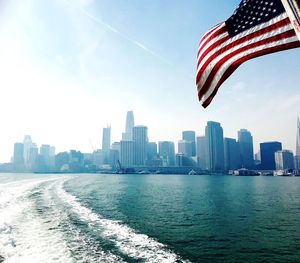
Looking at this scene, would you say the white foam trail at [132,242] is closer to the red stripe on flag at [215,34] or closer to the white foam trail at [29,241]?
the white foam trail at [29,241]

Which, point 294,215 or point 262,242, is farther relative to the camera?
point 294,215

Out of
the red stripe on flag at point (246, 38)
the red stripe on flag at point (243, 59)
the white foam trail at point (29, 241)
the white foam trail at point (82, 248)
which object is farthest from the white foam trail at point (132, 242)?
the red stripe on flag at point (246, 38)

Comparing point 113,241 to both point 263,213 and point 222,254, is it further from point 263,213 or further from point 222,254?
point 263,213

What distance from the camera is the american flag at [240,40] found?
612 centimetres

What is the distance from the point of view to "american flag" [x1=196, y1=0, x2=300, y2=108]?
20.1ft

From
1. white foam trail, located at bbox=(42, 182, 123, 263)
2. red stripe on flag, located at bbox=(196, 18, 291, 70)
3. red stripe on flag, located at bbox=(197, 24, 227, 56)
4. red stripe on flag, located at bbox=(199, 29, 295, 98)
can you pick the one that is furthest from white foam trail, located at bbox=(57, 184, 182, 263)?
red stripe on flag, located at bbox=(197, 24, 227, 56)

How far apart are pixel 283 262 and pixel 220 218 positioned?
17.3 meters

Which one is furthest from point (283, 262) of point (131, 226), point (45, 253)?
point (45, 253)

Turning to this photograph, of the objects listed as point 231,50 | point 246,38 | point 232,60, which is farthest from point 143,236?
point 246,38

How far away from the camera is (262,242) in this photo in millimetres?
24984

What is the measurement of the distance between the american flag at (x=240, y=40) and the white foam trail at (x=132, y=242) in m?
15.6

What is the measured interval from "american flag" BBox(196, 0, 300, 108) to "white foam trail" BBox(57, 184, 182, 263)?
15634 mm

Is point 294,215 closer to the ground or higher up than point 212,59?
closer to the ground

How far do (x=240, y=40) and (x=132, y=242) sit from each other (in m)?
21.1
